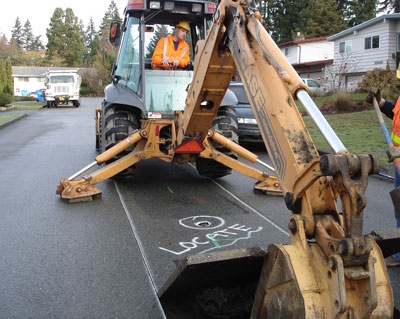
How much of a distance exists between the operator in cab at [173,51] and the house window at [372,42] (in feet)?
103

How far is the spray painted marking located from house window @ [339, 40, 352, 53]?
117ft

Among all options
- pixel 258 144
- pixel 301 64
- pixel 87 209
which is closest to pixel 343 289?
pixel 87 209

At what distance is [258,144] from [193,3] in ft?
21.5

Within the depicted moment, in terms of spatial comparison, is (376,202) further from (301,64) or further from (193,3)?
(301,64)

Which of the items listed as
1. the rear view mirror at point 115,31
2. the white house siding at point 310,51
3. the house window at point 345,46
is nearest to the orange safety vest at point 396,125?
the rear view mirror at point 115,31

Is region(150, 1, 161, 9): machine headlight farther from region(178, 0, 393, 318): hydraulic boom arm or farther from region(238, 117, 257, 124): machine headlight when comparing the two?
region(238, 117, 257, 124): machine headlight

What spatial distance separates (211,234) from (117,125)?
283 cm

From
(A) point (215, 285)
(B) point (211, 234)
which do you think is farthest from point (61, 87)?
(A) point (215, 285)

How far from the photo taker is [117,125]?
25.4 ft

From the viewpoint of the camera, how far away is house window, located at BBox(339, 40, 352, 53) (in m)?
38.6

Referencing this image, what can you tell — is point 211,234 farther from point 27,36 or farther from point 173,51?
point 27,36

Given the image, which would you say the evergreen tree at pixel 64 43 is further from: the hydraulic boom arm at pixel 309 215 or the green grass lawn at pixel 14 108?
the hydraulic boom arm at pixel 309 215

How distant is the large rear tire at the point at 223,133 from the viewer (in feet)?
26.9

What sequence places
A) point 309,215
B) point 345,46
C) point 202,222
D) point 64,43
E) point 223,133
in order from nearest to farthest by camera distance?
point 309,215 → point 202,222 → point 223,133 → point 345,46 → point 64,43
